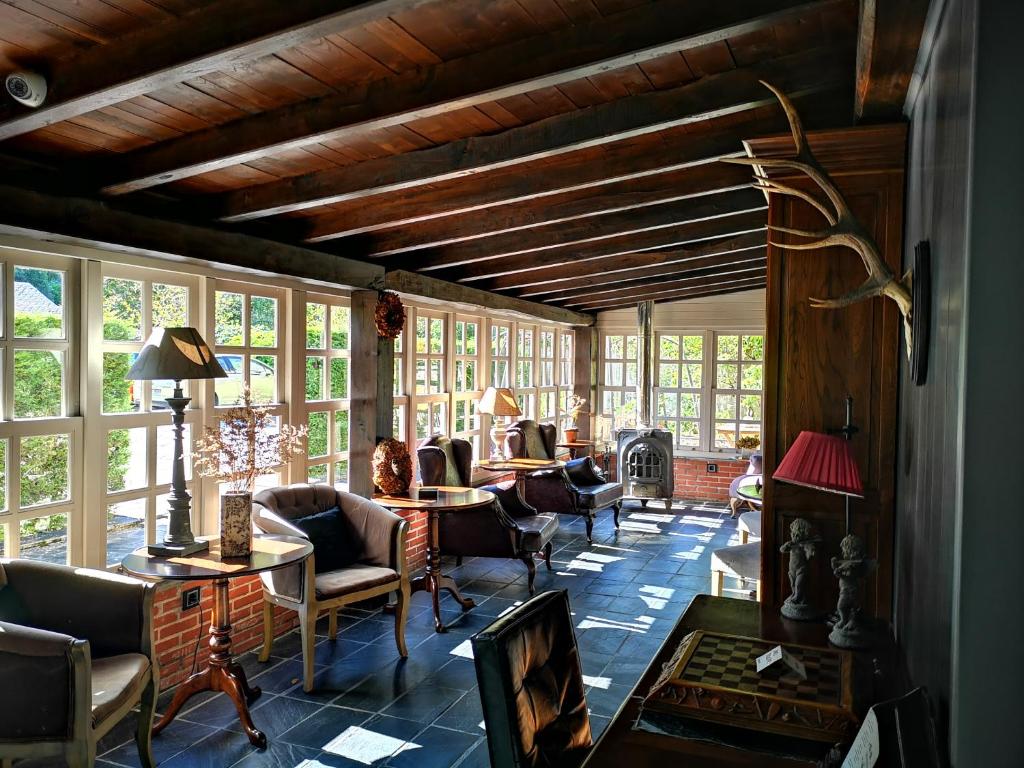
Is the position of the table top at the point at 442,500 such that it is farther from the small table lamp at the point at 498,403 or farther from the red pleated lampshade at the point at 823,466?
the red pleated lampshade at the point at 823,466

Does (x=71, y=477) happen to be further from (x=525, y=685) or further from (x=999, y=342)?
(x=999, y=342)

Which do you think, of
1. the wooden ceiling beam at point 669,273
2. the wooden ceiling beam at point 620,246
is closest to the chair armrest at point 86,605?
the wooden ceiling beam at point 620,246

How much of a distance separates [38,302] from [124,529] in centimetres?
125

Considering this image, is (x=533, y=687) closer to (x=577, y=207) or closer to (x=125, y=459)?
(x=125, y=459)

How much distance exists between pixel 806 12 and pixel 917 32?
390 mm

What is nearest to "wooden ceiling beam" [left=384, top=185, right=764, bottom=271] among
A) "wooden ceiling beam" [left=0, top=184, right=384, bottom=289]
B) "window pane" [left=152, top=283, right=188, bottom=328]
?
"wooden ceiling beam" [left=0, top=184, right=384, bottom=289]

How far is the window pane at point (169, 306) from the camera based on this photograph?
13.6 feet

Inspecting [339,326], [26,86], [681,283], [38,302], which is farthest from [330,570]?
[681,283]

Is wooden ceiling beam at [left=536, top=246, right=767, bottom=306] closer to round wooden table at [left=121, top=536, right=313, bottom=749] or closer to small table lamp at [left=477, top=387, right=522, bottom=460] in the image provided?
small table lamp at [left=477, top=387, right=522, bottom=460]

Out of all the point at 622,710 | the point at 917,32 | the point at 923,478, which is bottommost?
the point at 622,710

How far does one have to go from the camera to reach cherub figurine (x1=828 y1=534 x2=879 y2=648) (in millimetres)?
2455

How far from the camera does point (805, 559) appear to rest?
2.74 metres

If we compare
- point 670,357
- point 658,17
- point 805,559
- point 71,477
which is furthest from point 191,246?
point 670,357

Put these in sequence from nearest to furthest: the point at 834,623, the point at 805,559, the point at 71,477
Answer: the point at 834,623 → the point at 805,559 → the point at 71,477
